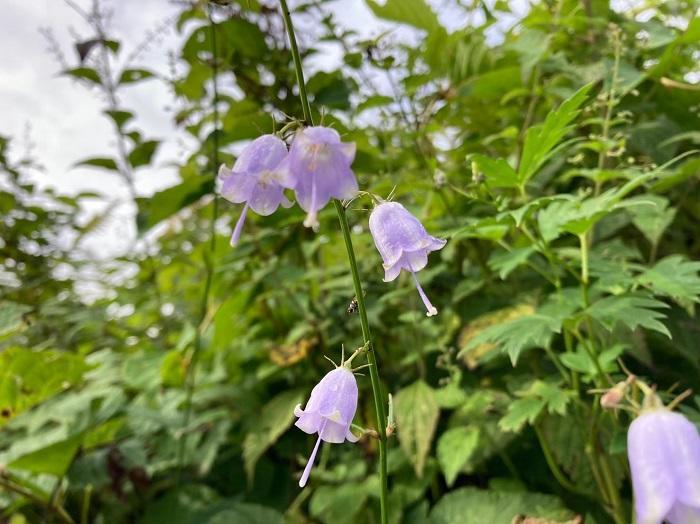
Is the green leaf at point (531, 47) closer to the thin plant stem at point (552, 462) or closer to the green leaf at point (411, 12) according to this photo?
the green leaf at point (411, 12)

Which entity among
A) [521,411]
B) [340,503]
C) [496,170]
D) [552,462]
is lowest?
[340,503]

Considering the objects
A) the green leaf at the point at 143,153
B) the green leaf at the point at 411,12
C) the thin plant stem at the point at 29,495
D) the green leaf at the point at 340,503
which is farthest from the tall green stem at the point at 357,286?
the green leaf at the point at 143,153

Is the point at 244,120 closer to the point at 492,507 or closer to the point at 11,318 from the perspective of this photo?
the point at 11,318

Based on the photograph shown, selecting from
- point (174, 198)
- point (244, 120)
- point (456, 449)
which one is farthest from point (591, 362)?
point (174, 198)

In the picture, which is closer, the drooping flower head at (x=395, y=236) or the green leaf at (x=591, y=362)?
the drooping flower head at (x=395, y=236)

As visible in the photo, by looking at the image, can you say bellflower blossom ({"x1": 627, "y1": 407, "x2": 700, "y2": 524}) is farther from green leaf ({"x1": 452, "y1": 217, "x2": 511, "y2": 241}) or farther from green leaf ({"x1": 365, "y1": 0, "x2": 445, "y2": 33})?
green leaf ({"x1": 365, "y1": 0, "x2": 445, "y2": 33})

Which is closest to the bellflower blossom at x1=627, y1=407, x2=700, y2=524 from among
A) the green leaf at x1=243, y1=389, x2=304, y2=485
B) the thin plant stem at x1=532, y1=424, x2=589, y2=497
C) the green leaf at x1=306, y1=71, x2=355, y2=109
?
the thin plant stem at x1=532, y1=424, x2=589, y2=497
